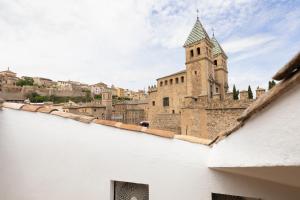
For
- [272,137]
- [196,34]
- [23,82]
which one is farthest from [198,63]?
[23,82]

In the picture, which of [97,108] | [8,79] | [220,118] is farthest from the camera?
[8,79]

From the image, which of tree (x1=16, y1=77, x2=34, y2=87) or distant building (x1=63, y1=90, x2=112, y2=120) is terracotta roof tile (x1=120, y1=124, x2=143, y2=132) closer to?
distant building (x1=63, y1=90, x2=112, y2=120)

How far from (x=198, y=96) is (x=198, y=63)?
12.3 meters

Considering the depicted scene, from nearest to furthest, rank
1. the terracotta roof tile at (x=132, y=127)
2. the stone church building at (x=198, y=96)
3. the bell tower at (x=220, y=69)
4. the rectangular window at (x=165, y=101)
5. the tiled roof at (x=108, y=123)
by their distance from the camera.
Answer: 1. the tiled roof at (x=108, y=123)
2. the terracotta roof tile at (x=132, y=127)
3. the stone church building at (x=198, y=96)
4. the bell tower at (x=220, y=69)
5. the rectangular window at (x=165, y=101)

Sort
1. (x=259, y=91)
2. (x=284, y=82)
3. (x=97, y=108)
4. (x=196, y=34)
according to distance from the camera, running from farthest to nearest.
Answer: (x=97, y=108) → (x=196, y=34) → (x=259, y=91) → (x=284, y=82)

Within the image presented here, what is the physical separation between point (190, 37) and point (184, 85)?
606 centimetres

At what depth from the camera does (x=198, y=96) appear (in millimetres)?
11938

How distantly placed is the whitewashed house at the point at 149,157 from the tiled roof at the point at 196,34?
909 inches

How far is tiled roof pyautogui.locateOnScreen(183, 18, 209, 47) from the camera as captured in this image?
926 inches

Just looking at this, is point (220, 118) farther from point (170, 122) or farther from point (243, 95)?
point (170, 122)

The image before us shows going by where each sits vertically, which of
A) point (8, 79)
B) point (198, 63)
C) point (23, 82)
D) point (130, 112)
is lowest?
point (130, 112)

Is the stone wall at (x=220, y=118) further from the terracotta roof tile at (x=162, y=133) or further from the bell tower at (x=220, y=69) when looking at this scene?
the bell tower at (x=220, y=69)

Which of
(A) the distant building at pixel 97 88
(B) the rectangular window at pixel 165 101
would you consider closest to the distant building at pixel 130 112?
(B) the rectangular window at pixel 165 101

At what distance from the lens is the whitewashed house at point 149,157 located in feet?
3.84
